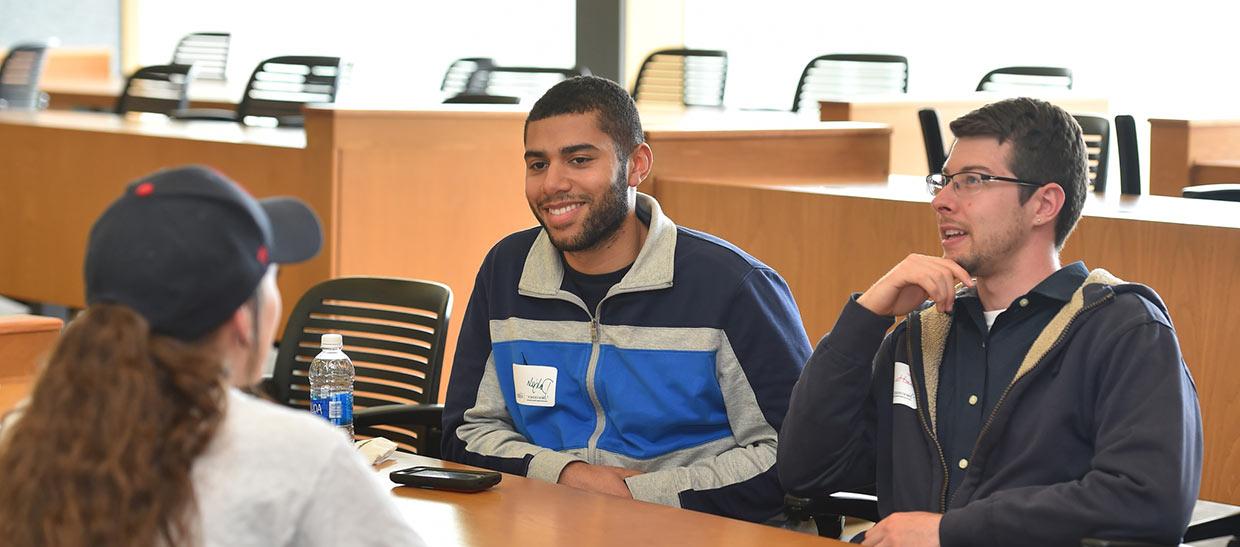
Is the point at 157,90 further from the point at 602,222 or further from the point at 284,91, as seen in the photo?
the point at 602,222

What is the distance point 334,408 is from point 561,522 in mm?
648

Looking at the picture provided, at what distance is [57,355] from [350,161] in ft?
11.3

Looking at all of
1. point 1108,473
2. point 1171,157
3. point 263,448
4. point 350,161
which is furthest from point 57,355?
point 1171,157

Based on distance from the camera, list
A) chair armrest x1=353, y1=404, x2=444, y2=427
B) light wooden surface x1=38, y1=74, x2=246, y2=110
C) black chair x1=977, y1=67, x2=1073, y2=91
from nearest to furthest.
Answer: chair armrest x1=353, y1=404, x2=444, y2=427
black chair x1=977, y1=67, x2=1073, y2=91
light wooden surface x1=38, y1=74, x2=246, y2=110

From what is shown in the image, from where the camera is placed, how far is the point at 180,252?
45.0 inches

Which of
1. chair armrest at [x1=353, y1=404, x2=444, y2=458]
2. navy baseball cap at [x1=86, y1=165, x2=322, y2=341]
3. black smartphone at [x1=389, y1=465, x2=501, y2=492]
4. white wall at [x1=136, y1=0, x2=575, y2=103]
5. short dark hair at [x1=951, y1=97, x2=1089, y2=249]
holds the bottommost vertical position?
chair armrest at [x1=353, y1=404, x2=444, y2=458]

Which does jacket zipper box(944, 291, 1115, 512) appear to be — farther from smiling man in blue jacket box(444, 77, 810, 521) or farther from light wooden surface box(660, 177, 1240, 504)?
light wooden surface box(660, 177, 1240, 504)

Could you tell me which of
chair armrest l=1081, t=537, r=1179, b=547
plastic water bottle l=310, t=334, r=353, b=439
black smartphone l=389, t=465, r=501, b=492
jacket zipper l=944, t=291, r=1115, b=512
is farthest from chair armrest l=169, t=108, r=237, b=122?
chair armrest l=1081, t=537, r=1179, b=547

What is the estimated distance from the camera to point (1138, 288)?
1.97 m

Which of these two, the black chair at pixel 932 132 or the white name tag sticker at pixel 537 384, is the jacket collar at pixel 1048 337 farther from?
the black chair at pixel 932 132

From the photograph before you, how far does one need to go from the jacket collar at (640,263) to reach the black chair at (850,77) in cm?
459

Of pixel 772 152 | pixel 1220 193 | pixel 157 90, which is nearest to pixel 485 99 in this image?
pixel 772 152

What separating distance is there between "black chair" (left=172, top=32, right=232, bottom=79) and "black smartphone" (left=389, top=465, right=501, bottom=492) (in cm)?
755

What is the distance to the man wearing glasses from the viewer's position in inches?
73.1
